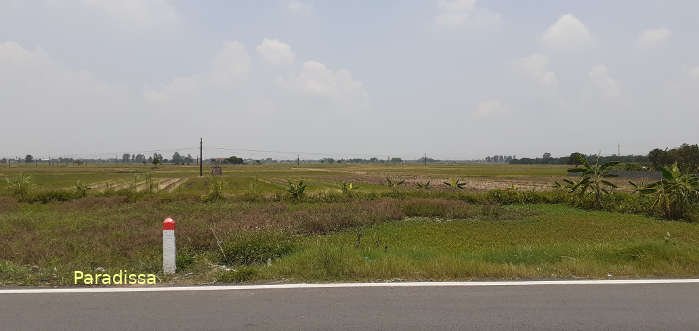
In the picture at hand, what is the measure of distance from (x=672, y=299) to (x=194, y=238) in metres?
9.71

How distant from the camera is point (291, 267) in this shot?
6008 mm

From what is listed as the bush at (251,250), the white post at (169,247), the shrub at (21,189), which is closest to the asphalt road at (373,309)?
the white post at (169,247)

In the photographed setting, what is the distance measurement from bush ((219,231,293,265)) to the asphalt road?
Result: 2435 mm

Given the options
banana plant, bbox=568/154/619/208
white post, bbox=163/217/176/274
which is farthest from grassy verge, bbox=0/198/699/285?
banana plant, bbox=568/154/619/208

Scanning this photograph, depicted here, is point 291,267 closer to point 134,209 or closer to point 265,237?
point 265,237

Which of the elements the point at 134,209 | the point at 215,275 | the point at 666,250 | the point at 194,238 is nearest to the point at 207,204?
the point at 134,209

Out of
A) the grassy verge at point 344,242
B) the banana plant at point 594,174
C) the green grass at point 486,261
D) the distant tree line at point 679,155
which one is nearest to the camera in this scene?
the green grass at point 486,261

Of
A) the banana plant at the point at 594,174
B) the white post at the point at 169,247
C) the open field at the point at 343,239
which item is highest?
the banana plant at the point at 594,174

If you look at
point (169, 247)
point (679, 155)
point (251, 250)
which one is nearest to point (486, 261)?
point (251, 250)

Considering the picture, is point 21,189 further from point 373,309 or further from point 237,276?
point 373,309

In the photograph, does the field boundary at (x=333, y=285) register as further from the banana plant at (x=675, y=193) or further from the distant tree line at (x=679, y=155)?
the distant tree line at (x=679, y=155)

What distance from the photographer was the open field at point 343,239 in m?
5.89

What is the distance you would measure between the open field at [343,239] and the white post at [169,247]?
19 centimetres

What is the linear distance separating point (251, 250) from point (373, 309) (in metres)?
4.05
